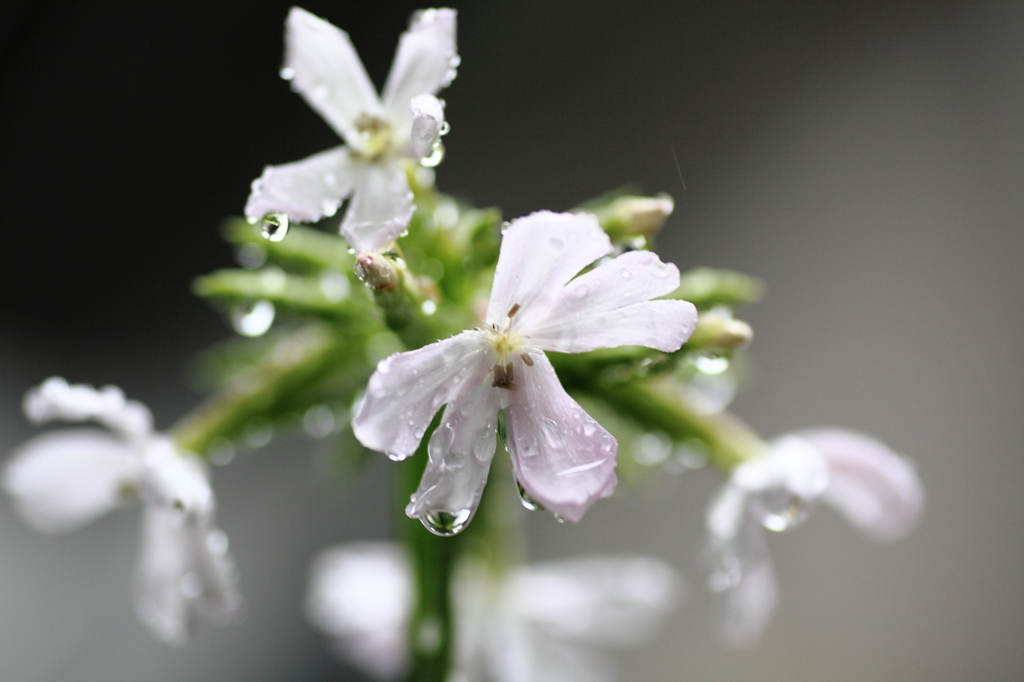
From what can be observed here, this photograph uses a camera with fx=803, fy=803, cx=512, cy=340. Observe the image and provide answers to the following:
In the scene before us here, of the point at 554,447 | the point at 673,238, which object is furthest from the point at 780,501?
the point at 673,238

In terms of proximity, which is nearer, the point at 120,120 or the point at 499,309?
the point at 499,309

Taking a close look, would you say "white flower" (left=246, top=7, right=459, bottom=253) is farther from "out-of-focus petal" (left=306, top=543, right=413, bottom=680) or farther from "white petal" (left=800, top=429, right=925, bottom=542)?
"out-of-focus petal" (left=306, top=543, right=413, bottom=680)

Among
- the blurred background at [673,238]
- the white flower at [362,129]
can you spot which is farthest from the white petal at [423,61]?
the blurred background at [673,238]

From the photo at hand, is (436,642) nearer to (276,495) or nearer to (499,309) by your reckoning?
(499,309)

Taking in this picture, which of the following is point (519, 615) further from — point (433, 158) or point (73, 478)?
point (433, 158)

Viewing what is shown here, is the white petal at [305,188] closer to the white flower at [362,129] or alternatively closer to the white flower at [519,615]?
the white flower at [362,129]

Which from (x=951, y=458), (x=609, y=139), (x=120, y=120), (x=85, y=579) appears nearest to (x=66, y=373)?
(x=85, y=579)
